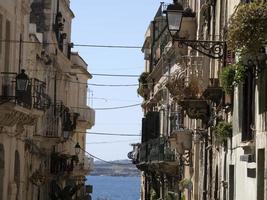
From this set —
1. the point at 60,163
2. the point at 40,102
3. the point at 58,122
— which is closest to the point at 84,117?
the point at 60,163

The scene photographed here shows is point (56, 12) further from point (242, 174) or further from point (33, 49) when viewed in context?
point (242, 174)

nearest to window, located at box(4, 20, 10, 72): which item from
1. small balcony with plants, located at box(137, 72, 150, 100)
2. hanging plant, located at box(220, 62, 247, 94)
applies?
hanging plant, located at box(220, 62, 247, 94)

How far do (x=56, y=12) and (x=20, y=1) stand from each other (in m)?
16.4

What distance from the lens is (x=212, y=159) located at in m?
23.6

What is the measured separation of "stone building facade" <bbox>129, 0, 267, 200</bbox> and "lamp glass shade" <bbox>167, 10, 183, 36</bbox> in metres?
0.42

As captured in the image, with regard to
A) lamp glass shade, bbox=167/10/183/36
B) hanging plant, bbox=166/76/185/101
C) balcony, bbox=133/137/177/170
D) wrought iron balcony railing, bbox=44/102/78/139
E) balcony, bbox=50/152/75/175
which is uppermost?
lamp glass shade, bbox=167/10/183/36

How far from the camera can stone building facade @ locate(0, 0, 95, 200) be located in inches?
1049

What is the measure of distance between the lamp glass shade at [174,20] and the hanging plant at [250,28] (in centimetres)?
300

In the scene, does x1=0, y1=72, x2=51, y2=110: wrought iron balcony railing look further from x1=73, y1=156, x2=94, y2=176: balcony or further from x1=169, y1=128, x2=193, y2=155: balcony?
x1=73, y1=156, x2=94, y2=176: balcony

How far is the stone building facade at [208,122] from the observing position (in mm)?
A: 15180

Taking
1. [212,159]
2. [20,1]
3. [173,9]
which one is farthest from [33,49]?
[173,9]

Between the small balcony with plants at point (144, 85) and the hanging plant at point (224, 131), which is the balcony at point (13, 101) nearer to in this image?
the hanging plant at point (224, 131)

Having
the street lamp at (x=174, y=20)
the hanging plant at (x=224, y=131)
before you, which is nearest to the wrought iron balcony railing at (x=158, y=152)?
the hanging plant at (x=224, y=131)

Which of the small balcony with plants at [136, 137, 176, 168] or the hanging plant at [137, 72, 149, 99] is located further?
the hanging plant at [137, 72, 149, 99]
